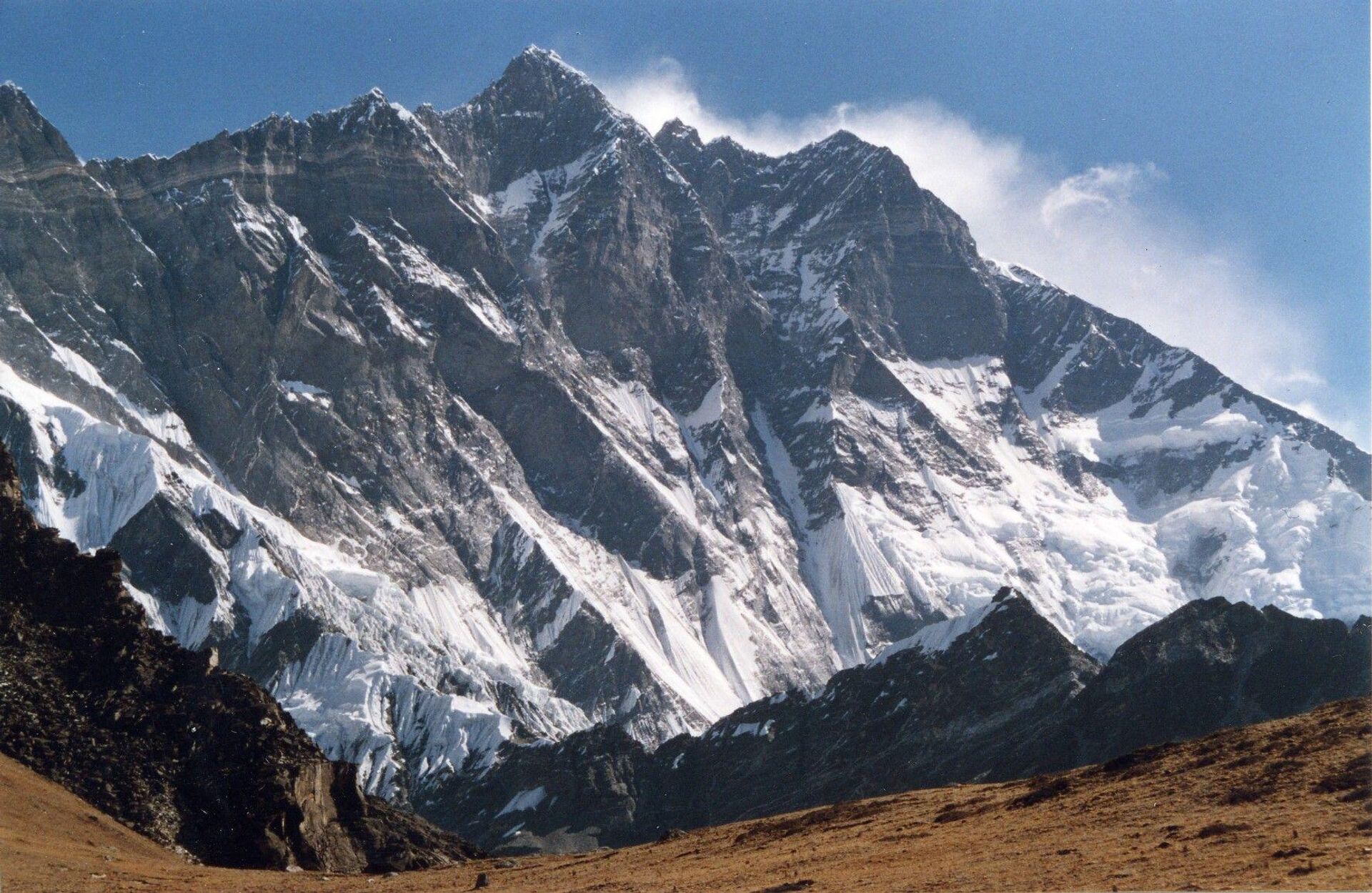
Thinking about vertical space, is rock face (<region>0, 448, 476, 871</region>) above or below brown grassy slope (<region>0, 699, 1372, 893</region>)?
above

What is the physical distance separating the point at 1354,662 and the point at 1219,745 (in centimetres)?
12379

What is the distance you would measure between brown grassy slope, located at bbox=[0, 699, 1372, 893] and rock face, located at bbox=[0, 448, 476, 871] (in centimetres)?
901

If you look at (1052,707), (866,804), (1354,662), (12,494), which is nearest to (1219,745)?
(866,804)

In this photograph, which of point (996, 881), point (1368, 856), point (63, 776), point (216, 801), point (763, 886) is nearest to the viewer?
point (1368, 856)

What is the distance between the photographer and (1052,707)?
19488cm

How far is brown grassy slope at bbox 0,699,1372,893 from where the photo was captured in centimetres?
4269

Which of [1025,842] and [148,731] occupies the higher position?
[148,731]

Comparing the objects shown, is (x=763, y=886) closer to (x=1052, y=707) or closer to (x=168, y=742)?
(x=168, y=742)

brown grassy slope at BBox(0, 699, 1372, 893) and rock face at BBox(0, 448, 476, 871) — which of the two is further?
rock face at BBox(0, 448, 476, 871)

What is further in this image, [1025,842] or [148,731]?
[148,731]

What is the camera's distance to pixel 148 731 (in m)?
92.2

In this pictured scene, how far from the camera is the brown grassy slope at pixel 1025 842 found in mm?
42688

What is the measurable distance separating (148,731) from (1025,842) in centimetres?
5910

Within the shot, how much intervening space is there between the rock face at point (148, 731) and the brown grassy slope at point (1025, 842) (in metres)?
9.01
